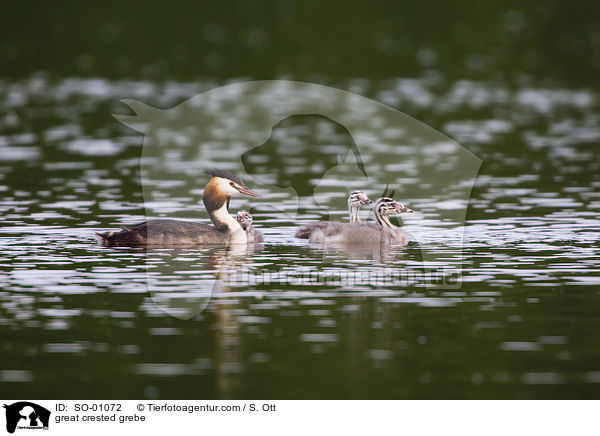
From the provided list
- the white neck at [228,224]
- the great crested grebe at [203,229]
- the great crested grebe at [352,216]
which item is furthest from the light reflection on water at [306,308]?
the white neck at [228,224]

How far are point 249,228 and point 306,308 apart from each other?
4408 mm

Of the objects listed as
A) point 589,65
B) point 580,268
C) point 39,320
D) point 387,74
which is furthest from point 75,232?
point 589,65

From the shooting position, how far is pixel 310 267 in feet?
50.9

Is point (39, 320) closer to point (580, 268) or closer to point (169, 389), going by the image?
point (169, 389)

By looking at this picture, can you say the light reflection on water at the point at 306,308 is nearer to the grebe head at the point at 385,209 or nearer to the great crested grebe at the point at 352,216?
the great crested grebe at the point at 352,216

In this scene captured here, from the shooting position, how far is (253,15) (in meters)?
60.5

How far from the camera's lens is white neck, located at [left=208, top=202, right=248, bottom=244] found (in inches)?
683
